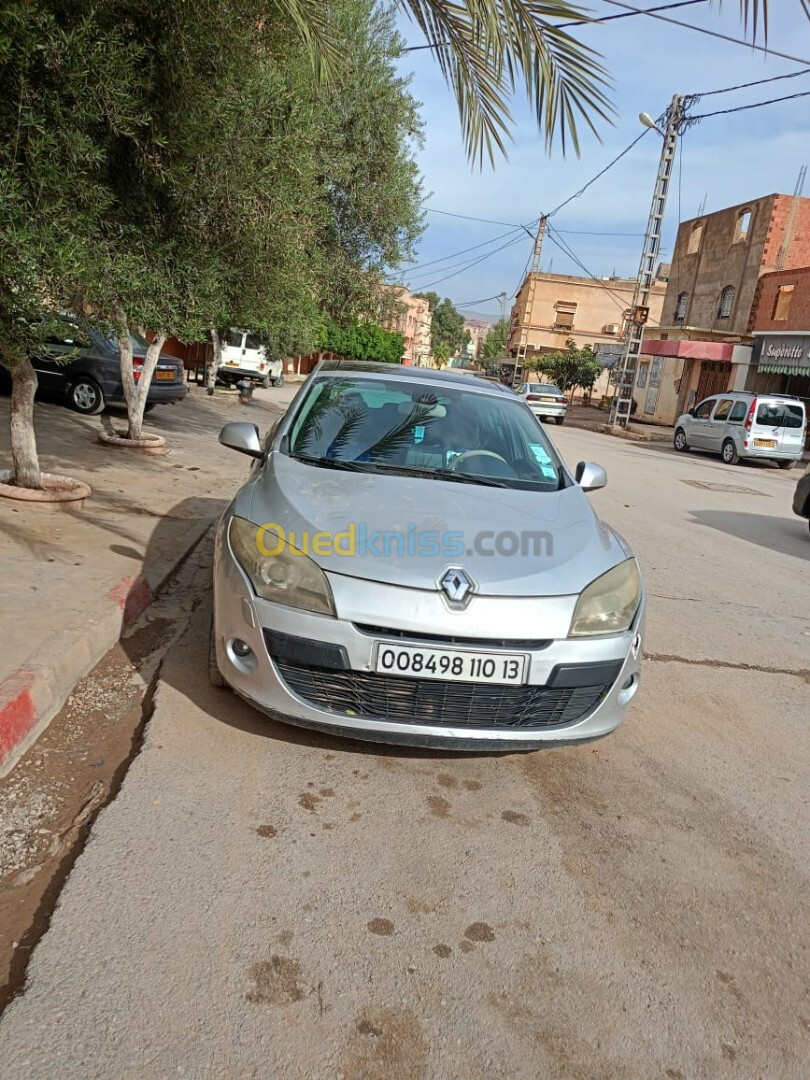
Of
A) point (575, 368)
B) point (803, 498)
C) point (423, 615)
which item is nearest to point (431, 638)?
point (423, 615)

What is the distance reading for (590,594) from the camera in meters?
3.02

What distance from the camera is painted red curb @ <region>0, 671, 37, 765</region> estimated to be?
Result: 9.55ft

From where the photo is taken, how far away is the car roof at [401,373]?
4.73m

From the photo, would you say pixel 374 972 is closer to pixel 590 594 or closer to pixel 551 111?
pixel 590 594

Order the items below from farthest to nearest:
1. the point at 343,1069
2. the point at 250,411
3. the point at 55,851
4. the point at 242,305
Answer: the point at 250,411 → the point at 242,305 → the point at 55,851 → the point at 343,1069

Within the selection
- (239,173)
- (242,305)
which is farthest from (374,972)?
(242,305)

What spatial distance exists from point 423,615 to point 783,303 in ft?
104

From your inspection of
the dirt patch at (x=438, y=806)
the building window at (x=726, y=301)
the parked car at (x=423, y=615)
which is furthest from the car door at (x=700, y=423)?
the dirt patch at (x=438, y=806)

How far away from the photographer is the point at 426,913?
234 cm

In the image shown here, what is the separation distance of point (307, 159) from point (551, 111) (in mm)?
2929

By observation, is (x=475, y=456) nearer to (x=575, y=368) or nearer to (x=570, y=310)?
(x=575, y=368)

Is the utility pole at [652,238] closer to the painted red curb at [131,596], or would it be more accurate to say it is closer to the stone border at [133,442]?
the stone border at [133,442]

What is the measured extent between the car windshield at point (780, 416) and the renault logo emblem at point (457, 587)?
19947 millimetres

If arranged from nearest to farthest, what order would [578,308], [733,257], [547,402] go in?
[547,402], [733,257], [578,308]
